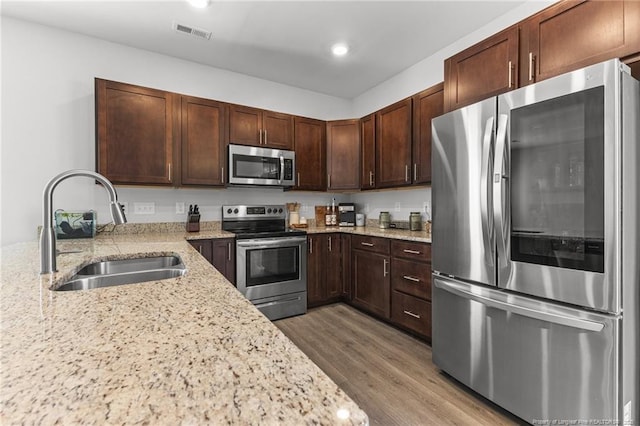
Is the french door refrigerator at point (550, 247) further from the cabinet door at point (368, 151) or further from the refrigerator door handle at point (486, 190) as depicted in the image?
the cabinet door at point (368, 151)

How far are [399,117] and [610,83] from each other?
1.92m

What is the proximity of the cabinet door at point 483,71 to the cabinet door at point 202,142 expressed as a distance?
85.3 inches

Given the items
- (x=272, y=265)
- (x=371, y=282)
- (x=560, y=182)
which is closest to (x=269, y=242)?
(x=272, y=265)

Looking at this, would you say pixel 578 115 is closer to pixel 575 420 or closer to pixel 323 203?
pixel 575 420

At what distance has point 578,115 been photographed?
1.39 m

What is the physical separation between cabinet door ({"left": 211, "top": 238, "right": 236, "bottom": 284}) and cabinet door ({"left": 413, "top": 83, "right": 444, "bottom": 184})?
191cm

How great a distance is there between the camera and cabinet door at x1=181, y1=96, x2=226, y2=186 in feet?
9.52

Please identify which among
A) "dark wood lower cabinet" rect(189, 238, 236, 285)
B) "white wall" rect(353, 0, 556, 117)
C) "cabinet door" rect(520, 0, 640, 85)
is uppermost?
Answer: "white wall" rect(353, 0, 556, 117)

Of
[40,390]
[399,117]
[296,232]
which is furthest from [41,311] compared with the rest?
[399,117]

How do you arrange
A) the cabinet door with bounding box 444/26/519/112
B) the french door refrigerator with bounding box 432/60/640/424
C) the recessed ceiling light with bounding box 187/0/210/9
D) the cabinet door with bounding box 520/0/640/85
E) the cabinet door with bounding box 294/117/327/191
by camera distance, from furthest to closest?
the cabinet door with bounding box 294/117/327/191 → the recessed ceiling light with bounding box 187/0/210/9 → the cabinet door with bounding box 444/26/519/112 → the cabinet door with bounding box 520/0/640/85 → the french door refrigerator with bounding box 432/60/640/424

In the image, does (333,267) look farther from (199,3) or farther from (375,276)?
(199,3)

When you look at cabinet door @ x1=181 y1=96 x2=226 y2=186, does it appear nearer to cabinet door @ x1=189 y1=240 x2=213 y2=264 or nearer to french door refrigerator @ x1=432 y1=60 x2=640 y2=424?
cabinet door @ x1=189 y1=240 x2=213 y2=264

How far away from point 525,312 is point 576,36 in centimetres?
149

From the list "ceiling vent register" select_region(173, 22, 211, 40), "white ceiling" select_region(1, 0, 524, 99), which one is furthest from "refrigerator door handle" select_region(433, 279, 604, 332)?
"ceiling vent register" select_region(173, 22, 211, 40)
